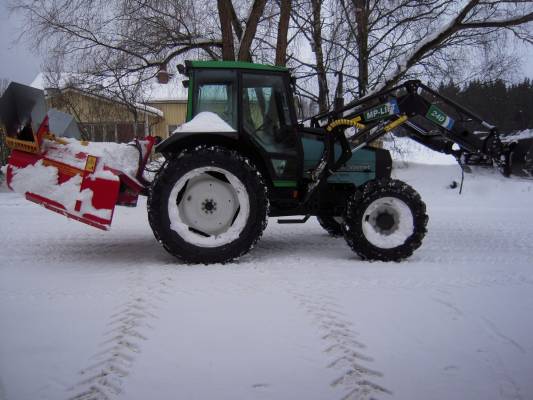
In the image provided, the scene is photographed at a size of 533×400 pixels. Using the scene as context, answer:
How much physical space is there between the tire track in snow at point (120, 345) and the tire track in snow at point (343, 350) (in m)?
1.03

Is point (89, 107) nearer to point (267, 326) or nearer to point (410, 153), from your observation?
point (410, 153)

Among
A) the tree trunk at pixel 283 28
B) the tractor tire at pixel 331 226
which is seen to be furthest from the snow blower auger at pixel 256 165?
the tree trunk at pixel 283 28

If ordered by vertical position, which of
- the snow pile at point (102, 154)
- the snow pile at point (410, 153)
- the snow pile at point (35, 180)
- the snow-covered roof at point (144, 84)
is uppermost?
the snow-covered roof at point (144, 84)

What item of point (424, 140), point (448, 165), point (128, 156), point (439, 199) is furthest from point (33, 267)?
point (448, 165)

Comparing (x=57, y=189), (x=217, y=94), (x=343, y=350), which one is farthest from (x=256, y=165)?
(x=343, y=350)

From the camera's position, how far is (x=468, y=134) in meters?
5.15

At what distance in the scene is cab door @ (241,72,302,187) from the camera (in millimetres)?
4672

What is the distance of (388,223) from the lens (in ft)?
15.1

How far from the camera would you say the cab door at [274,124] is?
4.67 m

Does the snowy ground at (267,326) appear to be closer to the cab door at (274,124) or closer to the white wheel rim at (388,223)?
the white wheel rim at (388,223)

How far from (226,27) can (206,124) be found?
22.0 feet

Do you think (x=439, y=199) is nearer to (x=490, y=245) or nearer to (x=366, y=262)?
(x=490, y=245)

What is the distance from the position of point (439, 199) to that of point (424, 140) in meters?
6.88

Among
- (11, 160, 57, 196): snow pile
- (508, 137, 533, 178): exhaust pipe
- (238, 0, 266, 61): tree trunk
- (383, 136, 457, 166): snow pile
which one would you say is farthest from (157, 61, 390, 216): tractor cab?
(383, 136, 457, 166): snow pile
